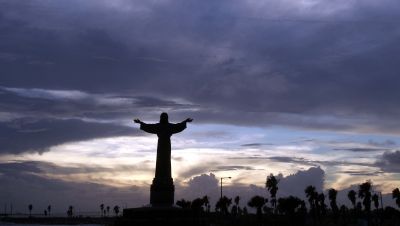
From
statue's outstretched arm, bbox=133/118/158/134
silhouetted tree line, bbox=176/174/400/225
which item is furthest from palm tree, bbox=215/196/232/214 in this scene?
statue's outstretched arm, bbox=133/118/158/134

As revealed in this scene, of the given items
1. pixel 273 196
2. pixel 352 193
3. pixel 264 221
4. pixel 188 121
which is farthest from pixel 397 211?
pixel 188 121

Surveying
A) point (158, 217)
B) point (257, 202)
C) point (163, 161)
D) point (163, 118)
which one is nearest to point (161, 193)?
point (163, 161)

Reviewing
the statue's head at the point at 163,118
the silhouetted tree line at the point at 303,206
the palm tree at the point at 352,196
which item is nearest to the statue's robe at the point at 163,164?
the statue's head at the point at 163,118

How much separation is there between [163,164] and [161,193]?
1.80 m

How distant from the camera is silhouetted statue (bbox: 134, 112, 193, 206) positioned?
29953 mm

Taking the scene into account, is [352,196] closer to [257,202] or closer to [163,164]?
[257,202]

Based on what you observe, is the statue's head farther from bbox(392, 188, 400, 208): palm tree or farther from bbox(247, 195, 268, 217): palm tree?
bbox(392, 188, 400, 208): palm tree

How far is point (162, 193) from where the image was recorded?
29953mm

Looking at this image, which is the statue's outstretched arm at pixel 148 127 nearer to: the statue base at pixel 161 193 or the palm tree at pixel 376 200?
the statue base at pixel 161 193

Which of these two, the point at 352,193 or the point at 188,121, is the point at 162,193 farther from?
the point at 352,193

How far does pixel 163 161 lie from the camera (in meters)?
30.8


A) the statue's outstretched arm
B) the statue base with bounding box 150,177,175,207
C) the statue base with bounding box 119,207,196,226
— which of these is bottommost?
the statue base with bounding box 119,207,196,226

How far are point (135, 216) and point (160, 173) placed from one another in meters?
4.00

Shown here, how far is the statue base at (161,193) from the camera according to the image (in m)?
29.8
